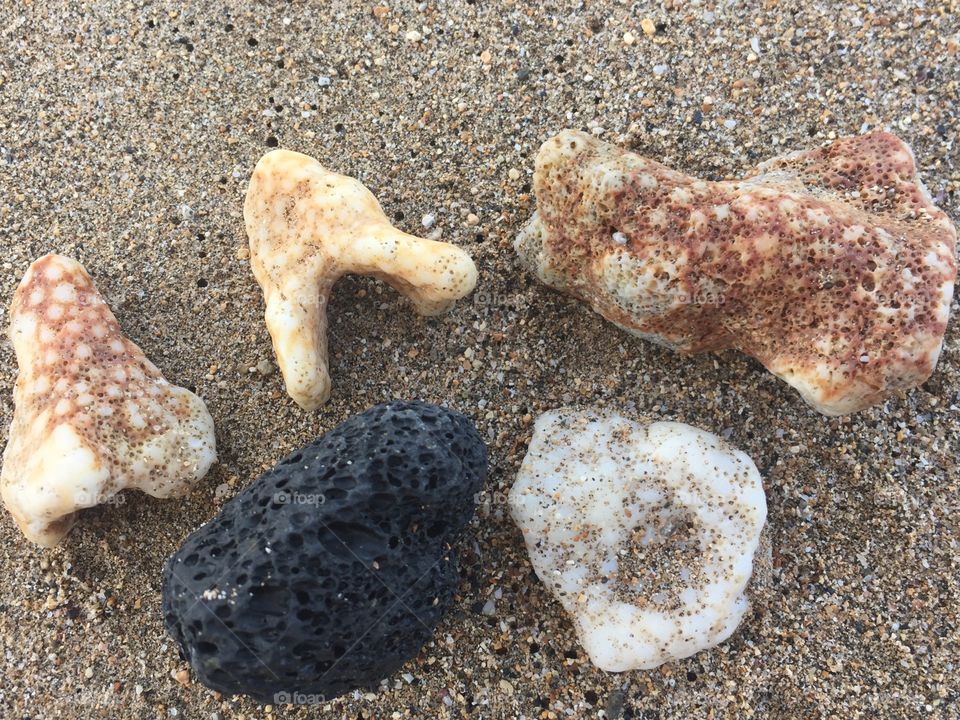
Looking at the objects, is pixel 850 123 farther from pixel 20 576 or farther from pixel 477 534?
pixel 20 576

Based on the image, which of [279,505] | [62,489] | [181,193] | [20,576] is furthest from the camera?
[181,193]

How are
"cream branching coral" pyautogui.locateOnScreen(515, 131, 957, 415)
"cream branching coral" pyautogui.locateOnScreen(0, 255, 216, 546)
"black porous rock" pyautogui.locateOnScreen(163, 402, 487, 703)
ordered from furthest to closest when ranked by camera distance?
1. "cream branching coral" pyautogui.locateOnScreen(0, 255, 216, 546)
2. "cream branching coral" pyautogui.locateOnScreen(515, 131, 957, 415)
3. "black porous rock" pyautogui.locateOnScreen(163, 402, 487, 703)

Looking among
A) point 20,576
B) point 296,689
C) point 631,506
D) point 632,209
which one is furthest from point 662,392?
Result: point 20,576
